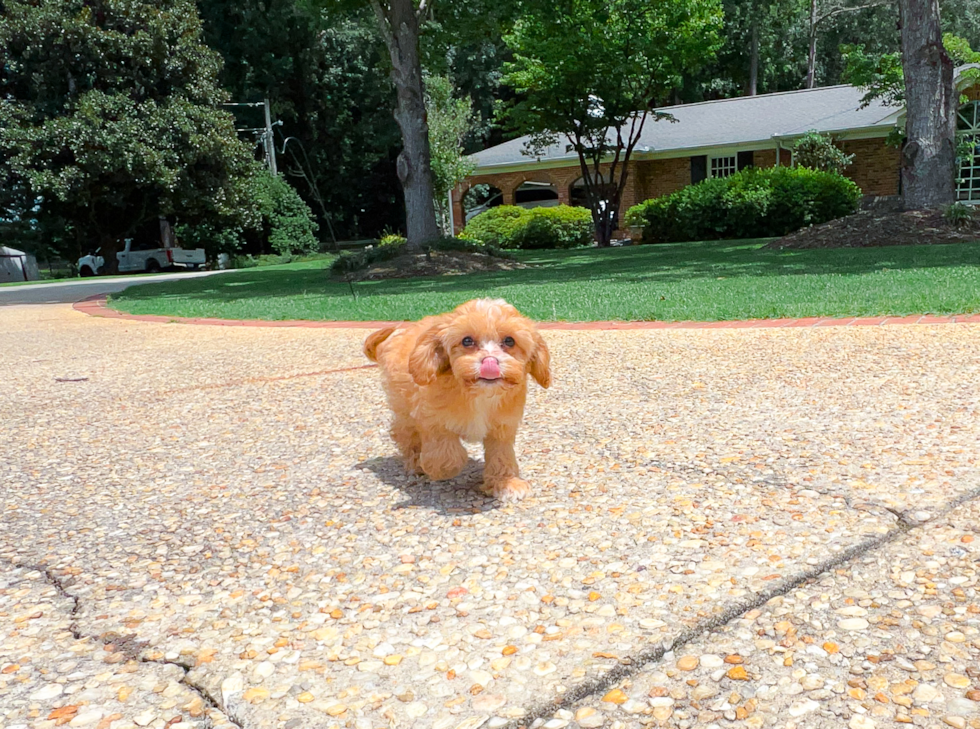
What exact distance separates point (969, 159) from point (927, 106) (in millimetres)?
14744

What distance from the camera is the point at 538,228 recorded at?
90.6 feet

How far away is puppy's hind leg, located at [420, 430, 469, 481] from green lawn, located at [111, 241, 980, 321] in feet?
16.5

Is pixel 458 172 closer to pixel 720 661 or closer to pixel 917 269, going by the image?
pixel 917 269

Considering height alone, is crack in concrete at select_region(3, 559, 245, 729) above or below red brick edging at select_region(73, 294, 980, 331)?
below

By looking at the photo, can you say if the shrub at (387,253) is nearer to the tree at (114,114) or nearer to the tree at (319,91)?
the tree at (114,114)

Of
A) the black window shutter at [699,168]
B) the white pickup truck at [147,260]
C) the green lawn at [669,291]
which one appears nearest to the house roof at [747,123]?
the black window shutter at [699,168]

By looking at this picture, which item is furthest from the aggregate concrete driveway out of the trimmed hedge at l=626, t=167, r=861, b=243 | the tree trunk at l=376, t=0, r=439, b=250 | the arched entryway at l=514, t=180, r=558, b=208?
the arched entryway at l=514, t=180, r=558, b=208

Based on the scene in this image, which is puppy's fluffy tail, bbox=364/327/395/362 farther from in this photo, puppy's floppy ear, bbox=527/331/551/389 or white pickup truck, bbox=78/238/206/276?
white pickup truck, bbox=78/238/206/276

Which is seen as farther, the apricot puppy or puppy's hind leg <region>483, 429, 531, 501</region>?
puppy's hind leg <region>483, 429, 531, 501</region>

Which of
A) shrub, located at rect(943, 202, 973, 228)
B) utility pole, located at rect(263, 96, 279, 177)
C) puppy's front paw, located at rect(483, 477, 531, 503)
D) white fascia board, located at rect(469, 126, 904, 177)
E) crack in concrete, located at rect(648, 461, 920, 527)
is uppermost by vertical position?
utility pole, located at rect(263, 96, 279, 177)

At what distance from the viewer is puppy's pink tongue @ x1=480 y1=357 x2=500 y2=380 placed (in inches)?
112

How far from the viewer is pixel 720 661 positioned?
2.11 m

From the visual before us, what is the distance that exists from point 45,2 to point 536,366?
1291 inches

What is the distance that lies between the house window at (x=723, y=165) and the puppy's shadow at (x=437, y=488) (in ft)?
96.4
